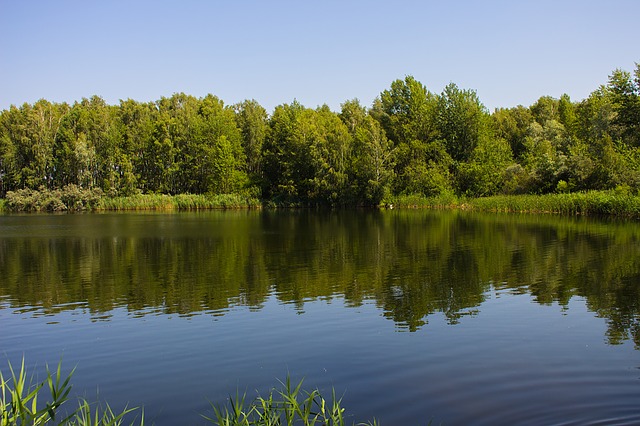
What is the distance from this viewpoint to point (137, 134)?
→ 87438mm

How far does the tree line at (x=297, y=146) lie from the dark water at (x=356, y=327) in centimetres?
4548

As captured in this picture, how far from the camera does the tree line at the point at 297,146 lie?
71.8 meters

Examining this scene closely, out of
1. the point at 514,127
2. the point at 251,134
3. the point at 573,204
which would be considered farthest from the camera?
the point at 251,134

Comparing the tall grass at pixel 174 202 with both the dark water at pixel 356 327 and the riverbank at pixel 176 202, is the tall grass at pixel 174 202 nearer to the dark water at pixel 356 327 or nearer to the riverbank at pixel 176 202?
the riverbank at pixel 176 202

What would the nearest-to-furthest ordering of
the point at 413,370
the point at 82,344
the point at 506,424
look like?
1. the point at 506,424
2. the point at 413,370
3. the point at 82,344

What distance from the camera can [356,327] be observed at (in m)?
12.7

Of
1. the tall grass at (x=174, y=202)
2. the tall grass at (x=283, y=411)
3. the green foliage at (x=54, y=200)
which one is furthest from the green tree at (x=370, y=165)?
the tall grass at (x=283, y=411)

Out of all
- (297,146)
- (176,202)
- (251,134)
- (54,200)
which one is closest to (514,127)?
(297,146)

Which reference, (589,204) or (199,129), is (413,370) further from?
(199,129)

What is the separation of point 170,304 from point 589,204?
44.0 meters

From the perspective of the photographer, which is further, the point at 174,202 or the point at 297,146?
the point at 297,146

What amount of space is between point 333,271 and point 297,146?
60638 mm

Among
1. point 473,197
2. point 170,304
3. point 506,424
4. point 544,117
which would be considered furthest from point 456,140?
point 506,424

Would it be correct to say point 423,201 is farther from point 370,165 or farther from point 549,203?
point 549,203
